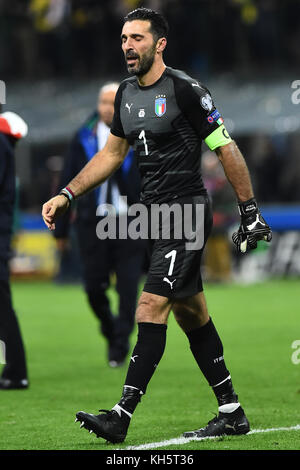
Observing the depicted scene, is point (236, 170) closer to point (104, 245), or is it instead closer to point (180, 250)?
point (180, 250)

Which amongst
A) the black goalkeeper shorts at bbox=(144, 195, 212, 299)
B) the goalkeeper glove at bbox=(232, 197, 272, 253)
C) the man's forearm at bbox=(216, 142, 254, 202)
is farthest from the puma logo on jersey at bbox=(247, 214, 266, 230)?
the black goalkeeper shorts at bbox=(144, 195, 212, 299)

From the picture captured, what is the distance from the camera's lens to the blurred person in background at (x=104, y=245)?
1027 cm

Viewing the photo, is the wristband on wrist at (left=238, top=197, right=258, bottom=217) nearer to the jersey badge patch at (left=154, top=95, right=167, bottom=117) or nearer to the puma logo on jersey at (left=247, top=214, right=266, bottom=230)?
the puma logo on jersey at (left=247, top=214, right=266, bottom=230)

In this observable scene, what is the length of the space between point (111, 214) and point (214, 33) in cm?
1711

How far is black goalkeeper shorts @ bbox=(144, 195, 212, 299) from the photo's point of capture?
21.4ft

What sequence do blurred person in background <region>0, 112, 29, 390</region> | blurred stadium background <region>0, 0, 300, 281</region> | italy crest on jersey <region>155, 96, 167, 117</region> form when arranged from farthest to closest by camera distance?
blurred stadium background <region>0, 0, 300, 281</region> → blurred person in background <region>0, 112, 29, 390</region> → italy crest on jersey <region>155, 96, 167, 117</region>

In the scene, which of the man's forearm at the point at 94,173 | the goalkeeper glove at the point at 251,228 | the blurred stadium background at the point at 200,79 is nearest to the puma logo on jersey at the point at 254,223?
the goalkeeper glove at the point at 251,228

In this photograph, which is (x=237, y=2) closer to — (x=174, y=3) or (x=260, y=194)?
(x=174, y=3)

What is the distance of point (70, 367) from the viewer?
10.3m

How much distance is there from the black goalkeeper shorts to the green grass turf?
0.86 m

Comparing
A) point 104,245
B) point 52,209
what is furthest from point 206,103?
point 104,245

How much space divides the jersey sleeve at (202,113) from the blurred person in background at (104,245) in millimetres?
3684

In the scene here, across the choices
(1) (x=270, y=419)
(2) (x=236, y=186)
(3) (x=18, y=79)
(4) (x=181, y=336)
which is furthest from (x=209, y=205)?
(3) (x=18, y=79)

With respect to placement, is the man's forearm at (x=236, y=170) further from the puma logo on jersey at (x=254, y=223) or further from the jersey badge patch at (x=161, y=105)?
the jersey badge patch at (x=161, y=105)
